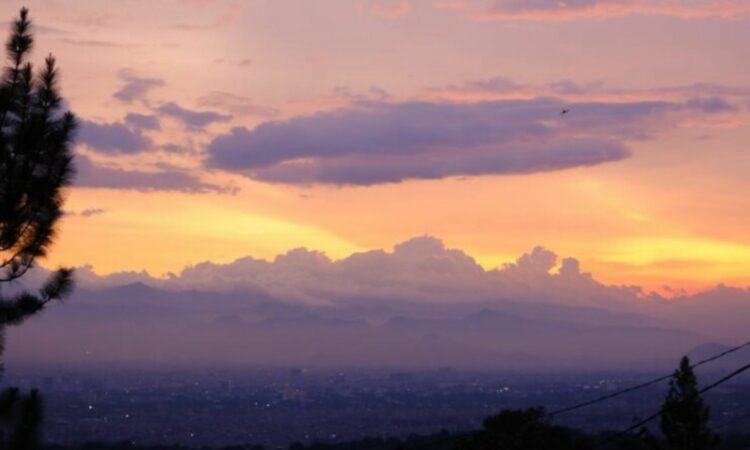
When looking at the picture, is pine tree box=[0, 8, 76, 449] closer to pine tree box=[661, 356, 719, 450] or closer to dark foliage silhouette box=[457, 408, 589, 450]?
dark foliage silhouette box=[457, 408, 589, 450]

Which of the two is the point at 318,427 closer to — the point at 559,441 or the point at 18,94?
the point at 559,441

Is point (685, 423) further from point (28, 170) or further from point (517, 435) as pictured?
point (28, 170)

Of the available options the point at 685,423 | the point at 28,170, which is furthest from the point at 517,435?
the point at 28,170

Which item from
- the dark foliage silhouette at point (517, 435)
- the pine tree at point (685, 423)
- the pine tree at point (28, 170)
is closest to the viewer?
the pine tree at point (28, 170)

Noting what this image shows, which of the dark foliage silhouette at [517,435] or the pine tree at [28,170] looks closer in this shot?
the pine tree at [28,170]

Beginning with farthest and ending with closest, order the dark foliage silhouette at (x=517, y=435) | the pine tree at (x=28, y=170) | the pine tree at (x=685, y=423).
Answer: the pine tree at (x=685, y=423) → the dark foliage silhouette at (x=517, y=435) → the pine tree at (x=28, y=170)

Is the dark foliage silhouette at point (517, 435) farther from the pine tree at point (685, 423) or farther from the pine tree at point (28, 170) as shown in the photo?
the pine tree at point (28, 170)

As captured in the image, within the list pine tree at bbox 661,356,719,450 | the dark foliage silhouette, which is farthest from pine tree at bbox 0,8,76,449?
pine tree at bbox 661,356,719,450

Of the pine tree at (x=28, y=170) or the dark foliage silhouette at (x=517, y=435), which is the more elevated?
the pine tree at (x=28, y=170)

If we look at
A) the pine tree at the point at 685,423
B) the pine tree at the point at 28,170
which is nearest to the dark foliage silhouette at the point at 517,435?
the pine tree at the point at 685,423
